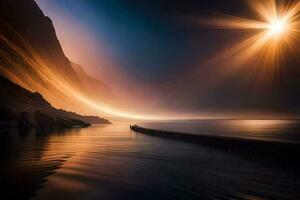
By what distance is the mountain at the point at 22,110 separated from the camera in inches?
3465

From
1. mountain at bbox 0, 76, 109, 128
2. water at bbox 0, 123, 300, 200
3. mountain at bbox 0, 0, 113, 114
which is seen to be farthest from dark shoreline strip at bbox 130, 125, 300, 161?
mountain at bbox 0, 0, 113, 114

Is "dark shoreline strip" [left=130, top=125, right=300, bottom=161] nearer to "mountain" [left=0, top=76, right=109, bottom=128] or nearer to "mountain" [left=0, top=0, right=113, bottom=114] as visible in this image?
"mountain" [left=0, top=76, right=109, bottom=128]

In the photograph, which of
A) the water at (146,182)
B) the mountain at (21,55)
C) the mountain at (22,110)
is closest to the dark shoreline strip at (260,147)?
the water at (146,182)

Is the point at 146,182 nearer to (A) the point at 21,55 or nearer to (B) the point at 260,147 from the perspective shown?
(B) the point at 260,147

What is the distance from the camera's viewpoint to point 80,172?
1536 cm

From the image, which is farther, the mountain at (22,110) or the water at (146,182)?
the mountain at (22,110)

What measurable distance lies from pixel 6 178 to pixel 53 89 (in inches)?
7562

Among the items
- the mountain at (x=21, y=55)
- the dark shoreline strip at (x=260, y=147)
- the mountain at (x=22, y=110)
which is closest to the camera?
the dark shoreline strip at (x=260, y=147)

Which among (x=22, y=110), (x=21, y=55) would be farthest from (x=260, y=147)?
(x=21, y=55)

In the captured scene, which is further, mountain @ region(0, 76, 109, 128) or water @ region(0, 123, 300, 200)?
mountain @ region(0, 76, 109, 128)

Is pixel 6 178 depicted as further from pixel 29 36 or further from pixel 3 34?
pixel 29 36

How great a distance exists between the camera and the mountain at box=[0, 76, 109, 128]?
289 ft

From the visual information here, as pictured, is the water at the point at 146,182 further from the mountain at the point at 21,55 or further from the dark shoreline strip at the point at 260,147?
the mountain at the point at 21,55

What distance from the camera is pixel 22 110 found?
325 ft
